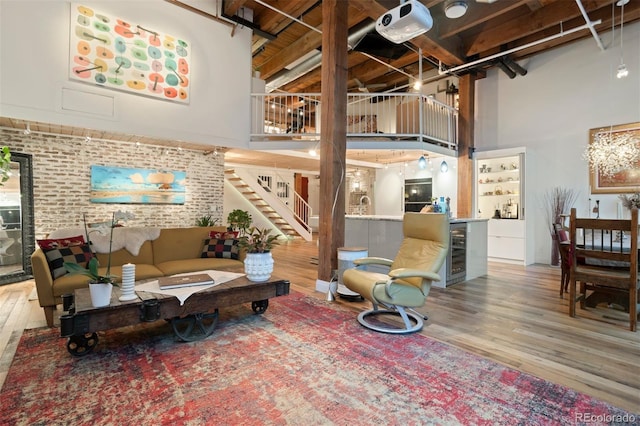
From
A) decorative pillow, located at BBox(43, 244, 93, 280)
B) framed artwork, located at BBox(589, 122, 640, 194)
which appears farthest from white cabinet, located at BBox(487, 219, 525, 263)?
decorative pillow, located at BBox(43, 244, 93, 280)

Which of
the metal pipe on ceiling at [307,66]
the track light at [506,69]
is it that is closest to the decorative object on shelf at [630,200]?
the track light at [506,69]

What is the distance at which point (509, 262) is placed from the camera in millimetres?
6695

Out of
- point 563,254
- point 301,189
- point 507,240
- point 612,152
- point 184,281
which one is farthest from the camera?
point 301,189

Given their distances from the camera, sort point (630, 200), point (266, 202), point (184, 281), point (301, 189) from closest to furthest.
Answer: point (184, 281)
point (630, 200)
point (266, 202)
point (301, 189)

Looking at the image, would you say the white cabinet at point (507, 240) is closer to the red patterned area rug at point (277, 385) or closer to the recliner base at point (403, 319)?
the recliner base at point (403, 319)

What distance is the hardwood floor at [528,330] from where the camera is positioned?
88.7 inches

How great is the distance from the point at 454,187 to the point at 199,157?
610 centimetres

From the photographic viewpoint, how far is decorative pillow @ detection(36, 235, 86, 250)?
11.5ft

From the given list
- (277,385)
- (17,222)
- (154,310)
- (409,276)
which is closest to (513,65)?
(409,276)

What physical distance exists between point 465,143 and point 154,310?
23.7ft

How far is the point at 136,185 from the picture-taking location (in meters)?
6.65

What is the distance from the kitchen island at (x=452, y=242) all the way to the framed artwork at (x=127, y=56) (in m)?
4.26

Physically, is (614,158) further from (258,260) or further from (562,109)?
(258,260)

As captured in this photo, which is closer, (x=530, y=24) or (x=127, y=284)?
(x=127, y=284)
